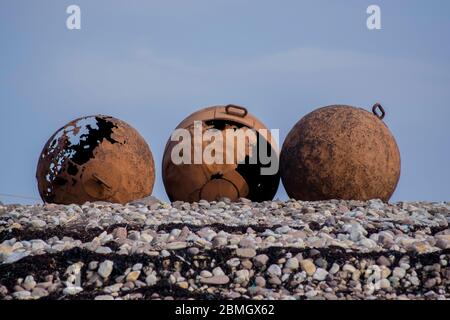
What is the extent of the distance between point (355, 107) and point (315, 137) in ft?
3.71

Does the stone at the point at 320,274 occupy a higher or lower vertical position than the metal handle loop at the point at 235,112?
lower

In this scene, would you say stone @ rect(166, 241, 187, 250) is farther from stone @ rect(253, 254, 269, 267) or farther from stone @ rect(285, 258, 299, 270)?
stone @ rect(285, 258, 299, 270)

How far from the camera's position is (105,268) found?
7.49 metres

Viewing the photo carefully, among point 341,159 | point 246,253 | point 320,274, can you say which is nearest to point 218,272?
point 246,253

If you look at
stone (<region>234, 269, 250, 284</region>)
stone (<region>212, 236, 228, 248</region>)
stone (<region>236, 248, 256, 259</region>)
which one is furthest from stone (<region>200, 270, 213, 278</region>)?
stone (<region>212, 236, 228, 248</region>)

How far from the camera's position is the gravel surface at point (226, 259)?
726 centimetres

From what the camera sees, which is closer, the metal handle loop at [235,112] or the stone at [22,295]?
the stone at [22,295]

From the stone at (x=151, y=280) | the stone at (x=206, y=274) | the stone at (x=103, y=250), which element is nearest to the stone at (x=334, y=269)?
the stone at (x=206, y=274)

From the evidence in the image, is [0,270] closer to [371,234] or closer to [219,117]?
[371,234]

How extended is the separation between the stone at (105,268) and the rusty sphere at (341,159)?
5475mm

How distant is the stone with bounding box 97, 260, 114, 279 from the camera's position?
24.5ft

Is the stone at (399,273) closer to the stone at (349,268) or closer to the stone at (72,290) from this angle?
the stone at (349,268)

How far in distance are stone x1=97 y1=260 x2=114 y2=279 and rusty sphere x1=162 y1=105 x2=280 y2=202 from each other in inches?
215
